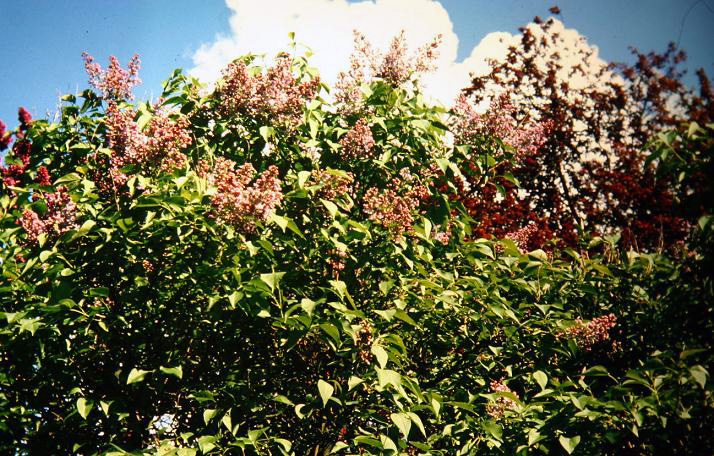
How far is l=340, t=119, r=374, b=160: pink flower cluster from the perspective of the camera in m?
2.91

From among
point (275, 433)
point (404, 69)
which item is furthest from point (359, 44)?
point (275, 433)

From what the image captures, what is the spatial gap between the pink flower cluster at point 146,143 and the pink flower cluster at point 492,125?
2011 millimetres

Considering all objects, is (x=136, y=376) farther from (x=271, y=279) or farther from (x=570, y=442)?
(x=570, y=442)

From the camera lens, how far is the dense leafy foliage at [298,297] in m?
2.31

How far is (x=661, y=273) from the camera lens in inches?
95.7

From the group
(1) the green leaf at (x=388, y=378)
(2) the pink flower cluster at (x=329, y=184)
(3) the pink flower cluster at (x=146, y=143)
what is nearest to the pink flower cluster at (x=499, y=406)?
(1) the green leaf at (x=388, y=378)

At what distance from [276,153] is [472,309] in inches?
64.6

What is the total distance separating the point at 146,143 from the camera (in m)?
2.62

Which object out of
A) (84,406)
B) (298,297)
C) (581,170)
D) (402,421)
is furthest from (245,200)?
(581,170)

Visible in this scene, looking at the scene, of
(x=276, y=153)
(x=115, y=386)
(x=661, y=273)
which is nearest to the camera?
(x=661, y=273)

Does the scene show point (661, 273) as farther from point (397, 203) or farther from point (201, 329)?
point (201, 329)

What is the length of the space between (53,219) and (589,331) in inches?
123

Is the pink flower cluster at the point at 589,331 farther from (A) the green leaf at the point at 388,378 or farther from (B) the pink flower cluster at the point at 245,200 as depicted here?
(B) the pink flower cluster at the point at 245,200

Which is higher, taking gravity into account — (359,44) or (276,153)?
(359,44)
